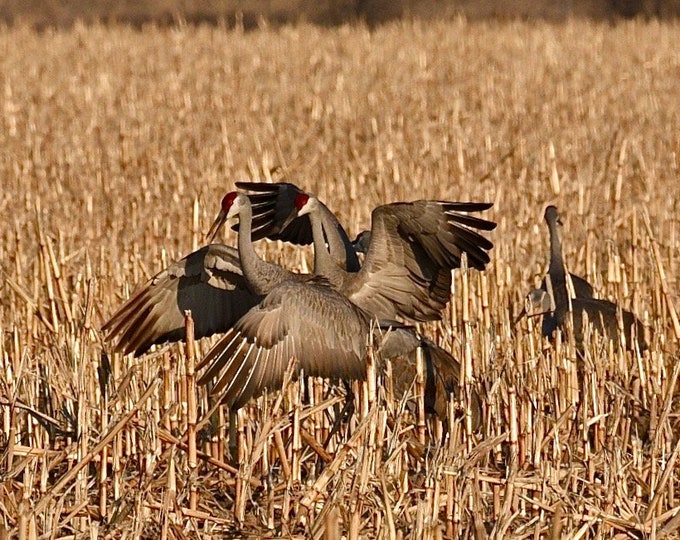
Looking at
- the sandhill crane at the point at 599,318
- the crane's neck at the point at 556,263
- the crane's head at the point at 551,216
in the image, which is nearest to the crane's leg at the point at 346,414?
the sandhill crane at the point at 599,318

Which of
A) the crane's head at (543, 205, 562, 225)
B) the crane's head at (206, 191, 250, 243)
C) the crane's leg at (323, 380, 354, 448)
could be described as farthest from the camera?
the crane's head at (543, 205, 562, 225)

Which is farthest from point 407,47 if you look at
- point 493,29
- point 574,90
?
point 574,90

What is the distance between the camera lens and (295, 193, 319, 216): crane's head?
221 inches

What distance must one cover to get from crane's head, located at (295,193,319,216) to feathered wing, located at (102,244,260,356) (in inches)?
13.5

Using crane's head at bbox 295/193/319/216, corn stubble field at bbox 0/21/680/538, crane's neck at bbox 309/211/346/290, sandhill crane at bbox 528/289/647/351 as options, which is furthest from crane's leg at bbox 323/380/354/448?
sandhill crane at bbox 528/289/647/351

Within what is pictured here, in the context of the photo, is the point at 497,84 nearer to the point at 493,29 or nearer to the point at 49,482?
the point at 493,29

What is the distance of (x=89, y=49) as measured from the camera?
1770cm

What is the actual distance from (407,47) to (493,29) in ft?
8.60

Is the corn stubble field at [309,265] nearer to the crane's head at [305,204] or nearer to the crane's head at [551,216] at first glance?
the crane's head at [551,216]

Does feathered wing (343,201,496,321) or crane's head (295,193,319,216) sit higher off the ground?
crane's head (295,193,319,216)

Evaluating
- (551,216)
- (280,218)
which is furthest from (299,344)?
(551,216)

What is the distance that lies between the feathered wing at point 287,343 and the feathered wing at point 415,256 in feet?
2.07

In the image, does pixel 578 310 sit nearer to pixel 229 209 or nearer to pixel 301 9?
pixel 229 209

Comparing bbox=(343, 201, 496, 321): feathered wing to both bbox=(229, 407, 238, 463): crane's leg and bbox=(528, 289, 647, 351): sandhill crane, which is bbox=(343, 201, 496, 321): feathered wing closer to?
bbox=(528, 289, 647, 351): sandhill crane
